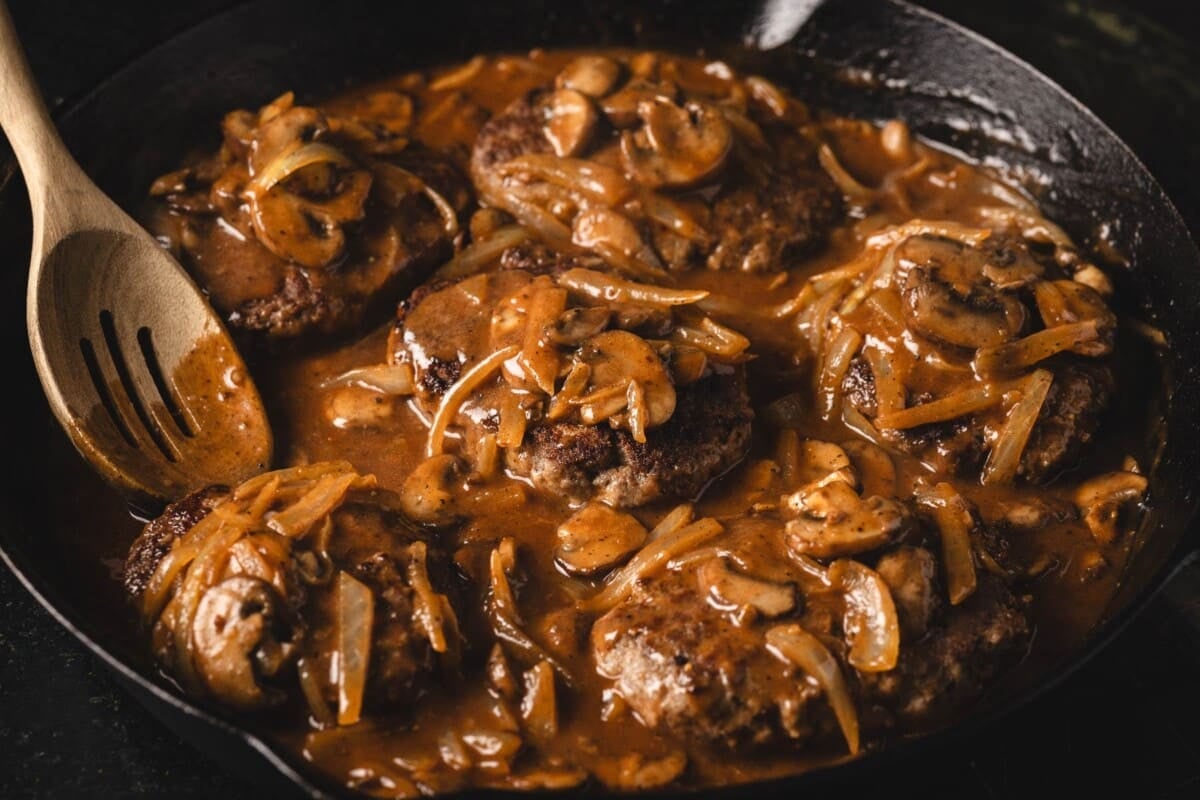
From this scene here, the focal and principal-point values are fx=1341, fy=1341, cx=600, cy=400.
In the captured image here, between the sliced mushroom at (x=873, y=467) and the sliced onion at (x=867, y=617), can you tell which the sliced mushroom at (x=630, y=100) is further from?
the sliced onion at (x=867, y=617)

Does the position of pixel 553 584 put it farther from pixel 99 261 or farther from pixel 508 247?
pixel 99 261

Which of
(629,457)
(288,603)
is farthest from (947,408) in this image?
(288,603)

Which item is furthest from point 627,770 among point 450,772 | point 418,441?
point 418,441

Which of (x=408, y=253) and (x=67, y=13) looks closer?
(x=408, y=253)

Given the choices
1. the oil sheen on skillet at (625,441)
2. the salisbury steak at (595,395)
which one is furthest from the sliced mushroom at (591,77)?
the salisbury steak at (595,395)

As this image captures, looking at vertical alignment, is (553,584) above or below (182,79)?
below

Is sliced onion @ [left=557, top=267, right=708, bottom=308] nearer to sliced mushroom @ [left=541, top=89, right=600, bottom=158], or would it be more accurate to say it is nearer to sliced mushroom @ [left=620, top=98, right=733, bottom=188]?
sliced mushroom @ [left=620, top=98, right=733, bottom=188]
